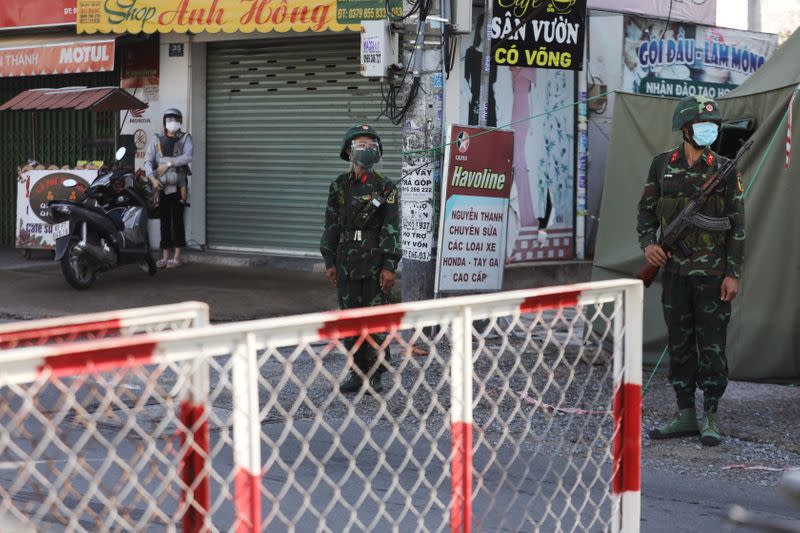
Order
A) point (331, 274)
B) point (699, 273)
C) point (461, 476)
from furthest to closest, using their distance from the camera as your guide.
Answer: point (331, 274)
point (699, 273)
point (461, 476)

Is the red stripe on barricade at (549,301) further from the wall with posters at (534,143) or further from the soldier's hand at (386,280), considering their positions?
the wall with posters at (534,143)

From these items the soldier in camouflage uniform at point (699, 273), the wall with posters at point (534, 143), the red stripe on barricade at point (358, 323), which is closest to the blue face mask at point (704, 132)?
the soldier in camouflage uniform at point (699, 273)

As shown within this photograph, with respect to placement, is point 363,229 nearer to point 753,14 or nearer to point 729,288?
point 729,288

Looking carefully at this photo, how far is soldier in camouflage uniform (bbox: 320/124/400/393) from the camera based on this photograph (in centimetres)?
777

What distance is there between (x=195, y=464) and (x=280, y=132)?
12.0m

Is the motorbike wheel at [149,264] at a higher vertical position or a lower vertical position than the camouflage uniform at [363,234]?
lower

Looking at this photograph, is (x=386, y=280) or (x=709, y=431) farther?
(x=386, y=280)

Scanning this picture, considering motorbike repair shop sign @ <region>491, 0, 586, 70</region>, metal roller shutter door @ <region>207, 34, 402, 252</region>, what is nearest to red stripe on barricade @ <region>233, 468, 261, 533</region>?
motorbike repair shop sign @ <region>491, 0, 586, 70</region>

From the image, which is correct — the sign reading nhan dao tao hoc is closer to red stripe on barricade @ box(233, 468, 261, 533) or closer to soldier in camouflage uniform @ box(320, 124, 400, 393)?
soldier in camouflage uniform @ box(320, 124, 400, 393)

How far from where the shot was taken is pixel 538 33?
37.9ft

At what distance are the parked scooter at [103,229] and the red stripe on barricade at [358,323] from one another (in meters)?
9.55

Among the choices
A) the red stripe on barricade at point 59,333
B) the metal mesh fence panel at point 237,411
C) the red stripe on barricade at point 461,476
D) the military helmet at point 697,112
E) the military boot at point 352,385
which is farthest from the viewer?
the military boot at point 352,385

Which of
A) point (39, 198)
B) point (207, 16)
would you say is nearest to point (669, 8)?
point (207, 16)

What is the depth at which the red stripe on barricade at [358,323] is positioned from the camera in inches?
105
